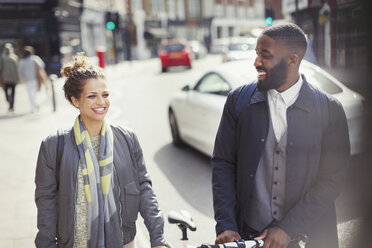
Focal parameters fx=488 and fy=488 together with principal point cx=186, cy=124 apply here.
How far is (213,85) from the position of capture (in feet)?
22.9

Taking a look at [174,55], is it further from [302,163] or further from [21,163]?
[302,163]

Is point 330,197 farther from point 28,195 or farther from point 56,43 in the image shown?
point 56,43

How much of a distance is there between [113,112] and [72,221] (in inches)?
406

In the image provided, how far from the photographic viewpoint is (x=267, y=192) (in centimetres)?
226

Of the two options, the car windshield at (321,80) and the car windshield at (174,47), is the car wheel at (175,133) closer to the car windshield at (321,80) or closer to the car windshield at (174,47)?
the car windshield at (321,80)

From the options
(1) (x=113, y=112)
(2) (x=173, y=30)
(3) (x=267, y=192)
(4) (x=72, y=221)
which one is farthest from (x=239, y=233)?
(2) (x=173, y=30)

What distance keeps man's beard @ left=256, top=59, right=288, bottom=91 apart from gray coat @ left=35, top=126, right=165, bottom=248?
29.7 inches

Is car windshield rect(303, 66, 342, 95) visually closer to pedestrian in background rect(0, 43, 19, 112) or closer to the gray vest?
the gray vest

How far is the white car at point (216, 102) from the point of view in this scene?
5.84 meters

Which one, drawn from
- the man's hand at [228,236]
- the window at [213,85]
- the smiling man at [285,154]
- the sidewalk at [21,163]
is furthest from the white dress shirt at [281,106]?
the window at [213,85]

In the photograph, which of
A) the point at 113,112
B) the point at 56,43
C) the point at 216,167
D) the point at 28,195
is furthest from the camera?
the point at 56,43

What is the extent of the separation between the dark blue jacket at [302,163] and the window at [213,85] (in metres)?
4.05

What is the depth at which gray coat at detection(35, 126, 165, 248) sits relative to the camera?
7.70 feet

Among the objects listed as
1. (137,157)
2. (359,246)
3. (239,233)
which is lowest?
(359,246)
